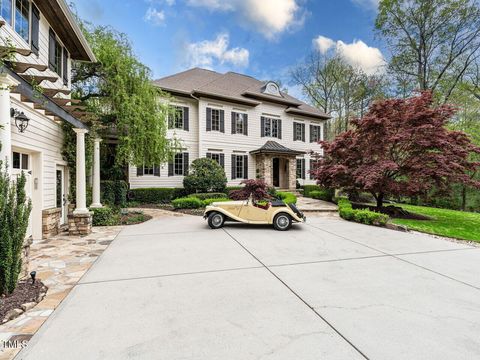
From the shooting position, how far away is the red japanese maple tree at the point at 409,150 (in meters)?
8.57

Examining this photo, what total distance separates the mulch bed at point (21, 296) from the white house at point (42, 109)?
180cm

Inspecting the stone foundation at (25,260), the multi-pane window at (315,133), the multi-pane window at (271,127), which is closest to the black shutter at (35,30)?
the stone foundation at (25,260)

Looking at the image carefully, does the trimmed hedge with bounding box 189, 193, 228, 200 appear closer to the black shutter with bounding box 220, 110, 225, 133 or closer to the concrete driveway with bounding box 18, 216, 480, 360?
the black shutter with bounding box 220, 110, 225, 133

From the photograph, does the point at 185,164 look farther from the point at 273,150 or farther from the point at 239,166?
the point at 273,150

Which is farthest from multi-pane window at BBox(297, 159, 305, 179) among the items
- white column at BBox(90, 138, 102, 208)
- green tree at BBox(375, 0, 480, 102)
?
white column at BBox(90, 138, 102, 208)

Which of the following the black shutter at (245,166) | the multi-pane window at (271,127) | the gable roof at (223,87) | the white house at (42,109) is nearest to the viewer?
the white house at (42,109)

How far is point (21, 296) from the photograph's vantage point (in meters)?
3.05

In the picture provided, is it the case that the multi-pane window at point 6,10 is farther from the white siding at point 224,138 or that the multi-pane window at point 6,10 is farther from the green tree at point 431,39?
the green tree at point 431,39

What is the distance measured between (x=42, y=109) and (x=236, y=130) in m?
11.7

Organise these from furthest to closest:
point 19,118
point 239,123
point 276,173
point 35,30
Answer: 1. point 276,173
2. point 239,123
3. point 35,30
4. point 19,118

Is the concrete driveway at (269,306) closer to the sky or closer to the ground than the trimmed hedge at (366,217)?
closer to the ground

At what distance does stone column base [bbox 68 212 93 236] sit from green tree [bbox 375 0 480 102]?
22.2m

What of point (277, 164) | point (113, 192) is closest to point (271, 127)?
point (277, 164)

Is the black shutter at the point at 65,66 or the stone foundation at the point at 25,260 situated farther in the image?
the black shutter at the point at 65,66
